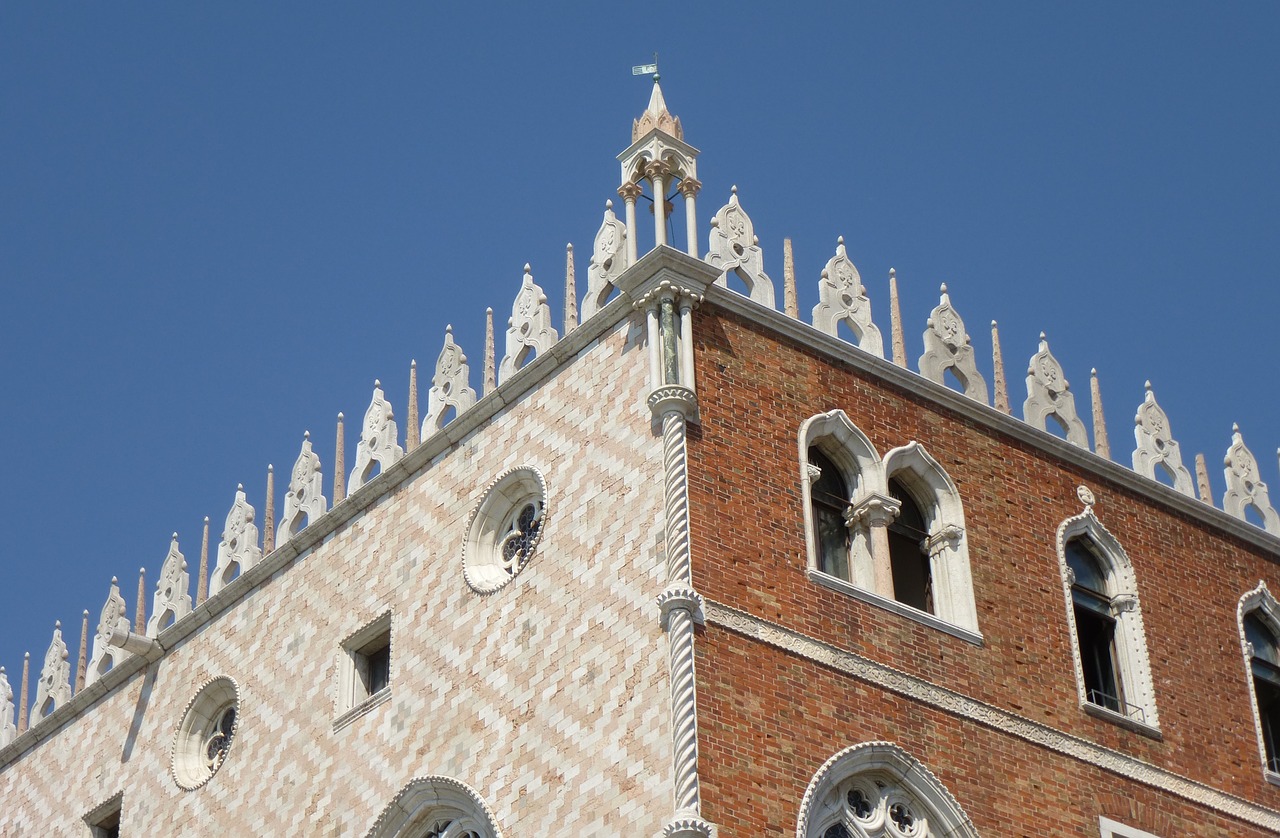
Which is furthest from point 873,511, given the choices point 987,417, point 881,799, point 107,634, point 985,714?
point 107,634

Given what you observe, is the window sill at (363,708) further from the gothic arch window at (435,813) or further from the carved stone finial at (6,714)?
the carved stone finial at (6,714)

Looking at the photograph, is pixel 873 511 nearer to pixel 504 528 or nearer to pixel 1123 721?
pixel 1123 721

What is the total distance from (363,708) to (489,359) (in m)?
4.25

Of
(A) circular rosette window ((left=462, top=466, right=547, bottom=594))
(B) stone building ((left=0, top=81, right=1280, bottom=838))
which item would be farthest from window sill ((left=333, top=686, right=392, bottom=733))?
(A) circular rosette window ((left=462, top=466, right=547, bottom=594))

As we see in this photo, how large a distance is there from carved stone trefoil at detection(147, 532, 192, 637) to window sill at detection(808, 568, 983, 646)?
9.95m

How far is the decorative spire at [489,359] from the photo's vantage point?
27.0m

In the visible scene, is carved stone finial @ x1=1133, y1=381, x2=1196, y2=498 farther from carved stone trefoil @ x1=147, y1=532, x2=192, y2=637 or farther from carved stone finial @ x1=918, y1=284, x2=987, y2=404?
carved stone trefoil @ x1=147, y1=532, x2=192, y2=637

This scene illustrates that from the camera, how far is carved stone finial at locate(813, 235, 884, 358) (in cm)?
2627

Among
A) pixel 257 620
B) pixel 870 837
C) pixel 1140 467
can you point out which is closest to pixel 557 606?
pixel 870 837

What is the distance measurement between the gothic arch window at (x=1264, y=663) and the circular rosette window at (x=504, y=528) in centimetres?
869

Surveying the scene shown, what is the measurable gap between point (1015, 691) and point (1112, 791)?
4.99 feet

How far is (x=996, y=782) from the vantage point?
24.2m

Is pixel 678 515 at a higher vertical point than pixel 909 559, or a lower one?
lower

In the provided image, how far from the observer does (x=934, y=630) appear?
81.0 feet
